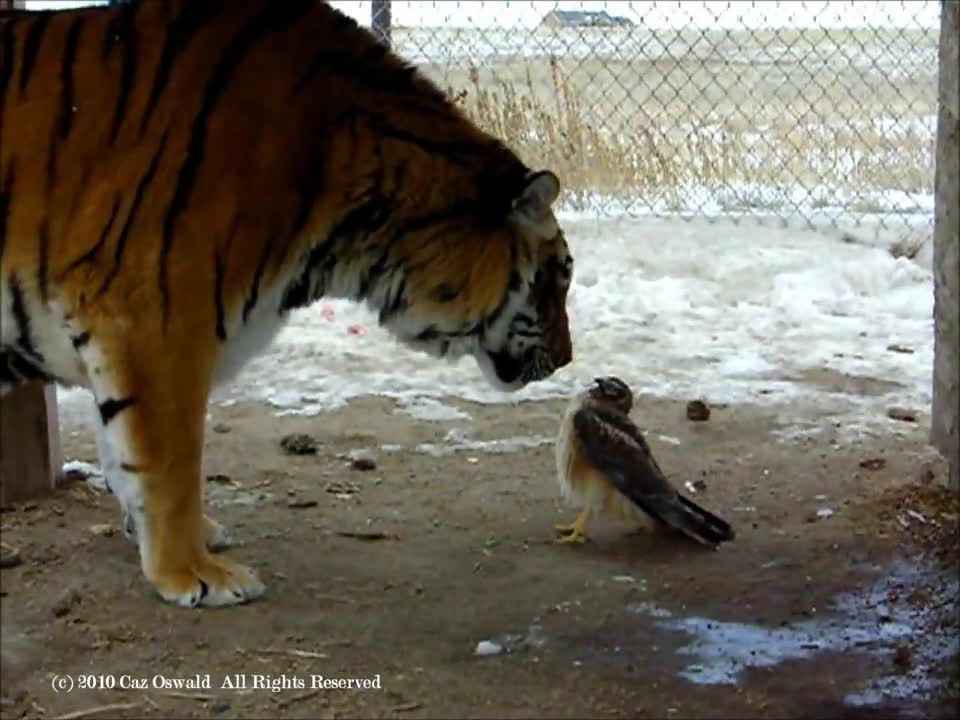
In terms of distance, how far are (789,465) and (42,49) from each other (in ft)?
6.32

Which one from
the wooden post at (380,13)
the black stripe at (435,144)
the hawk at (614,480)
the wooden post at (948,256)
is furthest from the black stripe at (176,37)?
the wooden post at (380,13)

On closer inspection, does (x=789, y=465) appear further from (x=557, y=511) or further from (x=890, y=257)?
(x=890, y=257)

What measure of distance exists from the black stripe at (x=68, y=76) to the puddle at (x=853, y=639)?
1238 millimetres

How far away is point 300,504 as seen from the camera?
327 centimetres

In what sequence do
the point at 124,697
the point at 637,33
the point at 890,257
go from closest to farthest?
1. the point at 124,697
2. the point at 890,257
3. the point at 637,33

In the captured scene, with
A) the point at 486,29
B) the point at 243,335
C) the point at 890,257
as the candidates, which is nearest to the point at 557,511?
the point at 243,335

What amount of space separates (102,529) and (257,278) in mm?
768

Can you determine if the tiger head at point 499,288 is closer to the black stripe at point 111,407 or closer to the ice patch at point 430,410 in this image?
the black stripe at point 111,407

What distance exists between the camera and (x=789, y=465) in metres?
3.60

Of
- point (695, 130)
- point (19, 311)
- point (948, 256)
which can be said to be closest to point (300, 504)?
point (19, 311)

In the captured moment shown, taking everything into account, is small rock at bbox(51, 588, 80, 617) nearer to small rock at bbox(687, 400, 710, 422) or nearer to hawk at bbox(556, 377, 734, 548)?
hawk at bbox(556, 377, 734, 548)

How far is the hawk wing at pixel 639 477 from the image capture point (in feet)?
9.83

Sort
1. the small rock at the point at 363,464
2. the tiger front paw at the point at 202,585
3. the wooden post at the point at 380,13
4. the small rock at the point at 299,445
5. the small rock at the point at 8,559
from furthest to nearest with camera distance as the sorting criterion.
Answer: the wooden post at the point at 380,13 → the small rock at the point at 299,445 → the small rock at the point at 363,464 → the tiger front paw at the point at 202,585 → the small rock at the point at 8,559

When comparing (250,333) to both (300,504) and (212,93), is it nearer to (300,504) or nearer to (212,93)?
(212,93)
